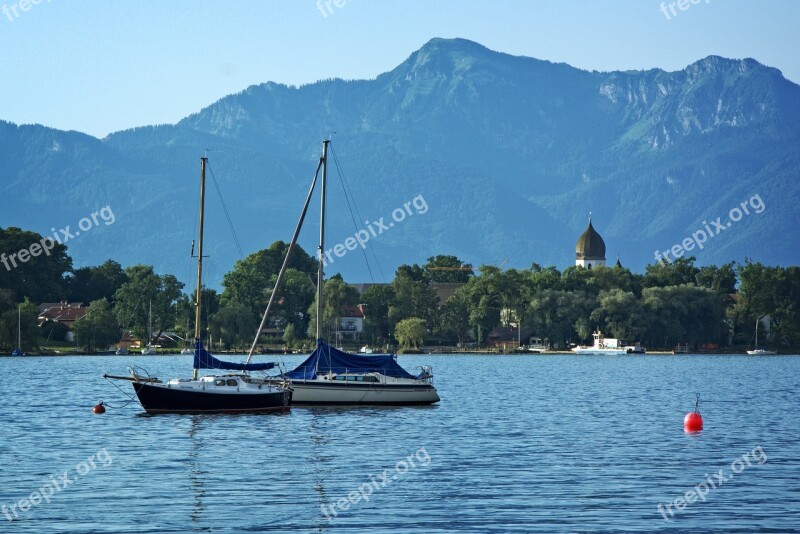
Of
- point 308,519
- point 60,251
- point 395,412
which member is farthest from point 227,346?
point 308,519

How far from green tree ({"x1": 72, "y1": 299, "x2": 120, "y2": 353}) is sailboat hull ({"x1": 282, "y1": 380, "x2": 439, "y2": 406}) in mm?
107266

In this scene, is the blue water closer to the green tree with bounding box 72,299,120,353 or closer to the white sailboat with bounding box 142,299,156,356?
the green tree with bounding box 72,299,120,353

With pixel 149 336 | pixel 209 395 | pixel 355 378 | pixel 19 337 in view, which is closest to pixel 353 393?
pixel 355 378

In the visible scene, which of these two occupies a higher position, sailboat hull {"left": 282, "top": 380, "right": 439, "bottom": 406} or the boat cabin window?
the boat cabin window

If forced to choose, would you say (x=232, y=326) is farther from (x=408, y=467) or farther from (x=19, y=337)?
(x=408, y=467)

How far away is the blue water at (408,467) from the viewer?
1417 inches

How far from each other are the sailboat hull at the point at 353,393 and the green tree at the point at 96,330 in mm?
107266

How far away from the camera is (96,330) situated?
17662 cm

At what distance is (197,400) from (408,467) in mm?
22275

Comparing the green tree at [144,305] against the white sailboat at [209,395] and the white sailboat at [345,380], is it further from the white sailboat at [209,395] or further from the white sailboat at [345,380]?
the white sailboat at [209,395]

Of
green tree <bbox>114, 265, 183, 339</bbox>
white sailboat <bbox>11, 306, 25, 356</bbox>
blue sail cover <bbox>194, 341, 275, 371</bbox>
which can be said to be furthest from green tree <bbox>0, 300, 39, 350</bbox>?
blue sail cover <bbox>194, 341, 275, 371</bbox>

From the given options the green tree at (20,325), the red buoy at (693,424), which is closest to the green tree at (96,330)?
the green tree at (20,325)

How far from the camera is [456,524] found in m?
35.0

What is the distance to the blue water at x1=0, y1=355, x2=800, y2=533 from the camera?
118 ft
